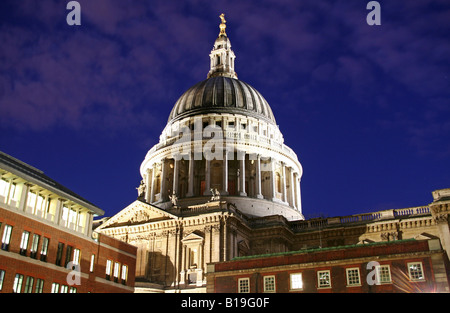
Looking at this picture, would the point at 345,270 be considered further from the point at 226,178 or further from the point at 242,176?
the point at 242,176

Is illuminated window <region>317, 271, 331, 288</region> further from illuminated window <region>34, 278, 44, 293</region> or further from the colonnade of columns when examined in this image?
the colonnade of columns

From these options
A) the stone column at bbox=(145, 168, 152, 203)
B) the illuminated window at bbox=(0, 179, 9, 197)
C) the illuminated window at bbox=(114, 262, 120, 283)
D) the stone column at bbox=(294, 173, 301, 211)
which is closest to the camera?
the illuminated window at bbox=(0, 179, 9, 197)

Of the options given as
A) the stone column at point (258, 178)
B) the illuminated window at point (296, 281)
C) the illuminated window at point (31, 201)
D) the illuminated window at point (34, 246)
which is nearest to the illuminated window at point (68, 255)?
the illuminated window at point (34, 246)

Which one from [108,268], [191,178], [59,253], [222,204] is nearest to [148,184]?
[191,178]

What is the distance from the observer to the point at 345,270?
42688 millimetres

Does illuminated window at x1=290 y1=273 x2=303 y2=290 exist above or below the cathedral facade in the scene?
below

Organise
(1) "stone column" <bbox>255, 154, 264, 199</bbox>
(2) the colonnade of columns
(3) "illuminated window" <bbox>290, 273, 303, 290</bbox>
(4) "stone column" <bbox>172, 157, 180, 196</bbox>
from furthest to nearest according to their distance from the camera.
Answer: (4) "stone column" <bbox>172, 157, 180, 196</bbox> → (2) the colonnade of columns → (1) "stone column" <bbox>255, 154, 264, 199</bbox> → (3) "illuminated window" <bbox>290, 273, 303, 290</bbox>

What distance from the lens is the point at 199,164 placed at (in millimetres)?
86875

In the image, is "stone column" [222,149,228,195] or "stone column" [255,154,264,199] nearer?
"stone column" [222,149,228,195]

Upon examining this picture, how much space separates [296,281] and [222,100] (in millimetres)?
55493

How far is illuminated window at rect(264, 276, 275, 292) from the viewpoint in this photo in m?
44.4

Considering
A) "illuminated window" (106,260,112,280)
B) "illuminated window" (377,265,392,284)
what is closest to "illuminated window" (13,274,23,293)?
"illuminated window" (106,260,112,280)
